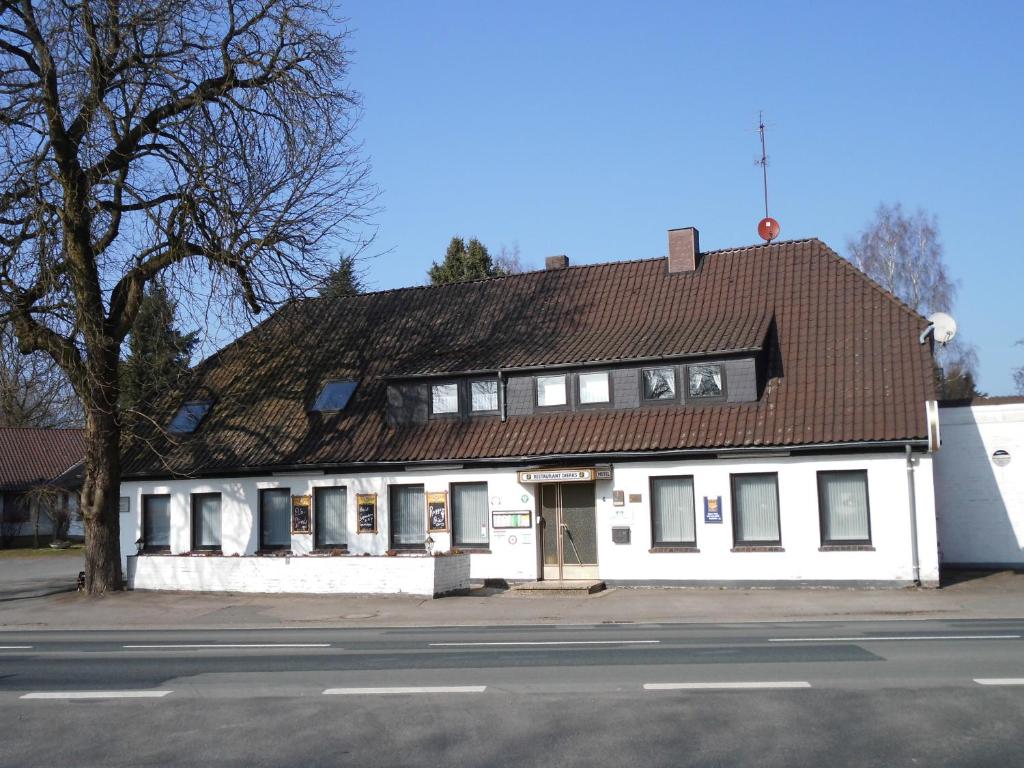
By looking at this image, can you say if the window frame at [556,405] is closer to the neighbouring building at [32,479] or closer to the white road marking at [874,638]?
the white road marking at [874,638]

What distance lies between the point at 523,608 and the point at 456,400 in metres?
7.29

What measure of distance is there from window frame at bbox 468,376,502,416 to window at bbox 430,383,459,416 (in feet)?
1.07

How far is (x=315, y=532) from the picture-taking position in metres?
25.7

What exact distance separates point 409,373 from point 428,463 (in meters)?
2.50

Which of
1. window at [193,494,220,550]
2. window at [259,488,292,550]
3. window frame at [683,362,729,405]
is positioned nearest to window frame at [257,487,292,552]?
window at [259,488,292,550]

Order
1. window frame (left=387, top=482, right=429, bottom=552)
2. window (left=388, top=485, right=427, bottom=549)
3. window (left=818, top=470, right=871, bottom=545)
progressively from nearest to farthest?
window (left=818, top=470, right=871, bottom=545) → window frame (left=387, top=482, right=429, bottom=552) → window (left=388, top=485, right=427, bottom=549)

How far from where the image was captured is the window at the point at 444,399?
2544 centimetres

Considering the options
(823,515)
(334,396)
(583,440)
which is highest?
(334,396)

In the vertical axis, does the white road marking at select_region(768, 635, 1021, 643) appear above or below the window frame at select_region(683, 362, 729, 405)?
below

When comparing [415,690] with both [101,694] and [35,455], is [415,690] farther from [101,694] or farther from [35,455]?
[35,455]

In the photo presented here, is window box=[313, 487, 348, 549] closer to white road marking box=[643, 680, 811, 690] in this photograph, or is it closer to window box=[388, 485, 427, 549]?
window box=[388, 485, 427, 549]

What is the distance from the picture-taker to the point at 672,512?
22562 mm

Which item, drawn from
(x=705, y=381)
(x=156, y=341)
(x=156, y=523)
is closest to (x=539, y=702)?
(x=705, y=381)

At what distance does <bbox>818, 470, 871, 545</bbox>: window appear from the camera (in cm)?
2114
